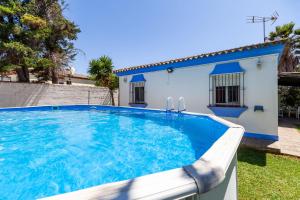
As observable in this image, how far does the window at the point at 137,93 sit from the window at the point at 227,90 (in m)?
5.63

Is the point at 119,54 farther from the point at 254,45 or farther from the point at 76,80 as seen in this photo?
the point at 254,45

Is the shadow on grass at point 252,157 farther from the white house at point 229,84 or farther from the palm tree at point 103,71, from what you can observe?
the palm tree at point 103,71

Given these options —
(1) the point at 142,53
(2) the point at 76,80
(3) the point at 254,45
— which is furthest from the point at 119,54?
(3) the point at 254,45

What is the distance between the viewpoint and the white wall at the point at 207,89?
7160mm

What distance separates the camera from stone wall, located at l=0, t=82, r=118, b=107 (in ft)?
45.8

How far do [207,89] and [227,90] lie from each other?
3.29 ft

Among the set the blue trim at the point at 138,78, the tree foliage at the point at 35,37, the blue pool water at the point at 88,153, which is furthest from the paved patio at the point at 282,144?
the tree foliage at the point at 35,37

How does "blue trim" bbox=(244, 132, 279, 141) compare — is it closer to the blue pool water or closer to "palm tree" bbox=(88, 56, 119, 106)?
the blue pool water

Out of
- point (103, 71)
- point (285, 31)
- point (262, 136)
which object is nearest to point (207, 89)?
point (262, 136)

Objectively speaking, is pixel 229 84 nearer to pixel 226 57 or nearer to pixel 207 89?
→ pixel 207 89

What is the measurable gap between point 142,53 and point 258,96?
58.7 ft

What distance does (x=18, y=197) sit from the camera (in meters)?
2.90

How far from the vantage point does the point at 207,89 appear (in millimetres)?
9500

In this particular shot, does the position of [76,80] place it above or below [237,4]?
below
